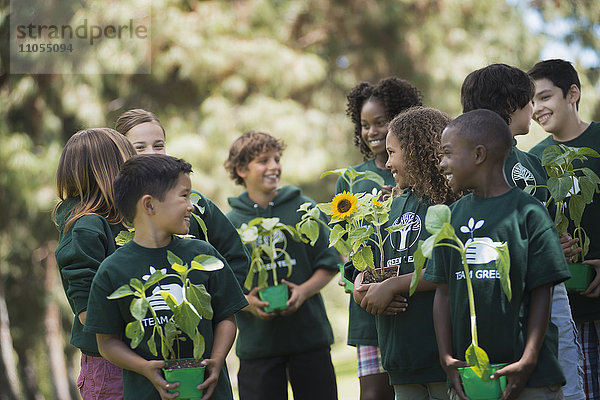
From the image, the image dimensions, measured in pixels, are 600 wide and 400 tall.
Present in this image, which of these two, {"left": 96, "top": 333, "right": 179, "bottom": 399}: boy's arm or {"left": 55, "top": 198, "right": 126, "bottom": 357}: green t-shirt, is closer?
{"left": 96, "top": 333, "right": 179, "bottom": 399}: boy's arm

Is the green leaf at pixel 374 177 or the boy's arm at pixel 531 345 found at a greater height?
the green leaf at pixel 374 177

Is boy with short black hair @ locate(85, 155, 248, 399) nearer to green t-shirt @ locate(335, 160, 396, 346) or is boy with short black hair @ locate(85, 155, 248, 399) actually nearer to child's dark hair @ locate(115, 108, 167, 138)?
child's dark hair @ locate(115, 108, 167, 138)

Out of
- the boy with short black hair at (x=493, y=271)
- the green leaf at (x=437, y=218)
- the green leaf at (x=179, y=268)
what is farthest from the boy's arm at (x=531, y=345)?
the green leaf at (x=179, y=268)

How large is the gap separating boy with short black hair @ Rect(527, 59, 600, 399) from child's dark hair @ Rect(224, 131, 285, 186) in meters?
1.70

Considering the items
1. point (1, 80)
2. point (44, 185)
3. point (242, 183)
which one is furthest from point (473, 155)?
point (1, 80)

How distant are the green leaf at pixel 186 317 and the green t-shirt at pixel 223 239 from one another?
792 millimetres

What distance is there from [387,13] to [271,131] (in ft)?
8.88

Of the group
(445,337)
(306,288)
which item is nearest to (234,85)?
(306,288)

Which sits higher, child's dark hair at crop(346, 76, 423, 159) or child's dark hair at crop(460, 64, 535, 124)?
child's dark hair at crop(346, 76, 423, 159)

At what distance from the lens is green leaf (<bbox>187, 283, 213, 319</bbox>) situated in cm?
268

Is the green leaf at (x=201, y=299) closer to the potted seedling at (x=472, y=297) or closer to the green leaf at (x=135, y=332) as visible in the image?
the green leaf at (x=135, y=332)

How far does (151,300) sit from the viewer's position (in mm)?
2701

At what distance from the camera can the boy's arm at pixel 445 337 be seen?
2625 millimetres

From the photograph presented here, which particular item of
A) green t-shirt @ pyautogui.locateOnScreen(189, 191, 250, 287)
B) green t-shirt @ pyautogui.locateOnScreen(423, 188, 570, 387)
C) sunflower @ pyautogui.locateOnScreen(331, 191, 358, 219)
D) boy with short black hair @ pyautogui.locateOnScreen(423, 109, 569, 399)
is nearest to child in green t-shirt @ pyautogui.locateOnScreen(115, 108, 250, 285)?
green t-shirt @ pyautogui.locateOnScreen(189, 191, 250, 287)
